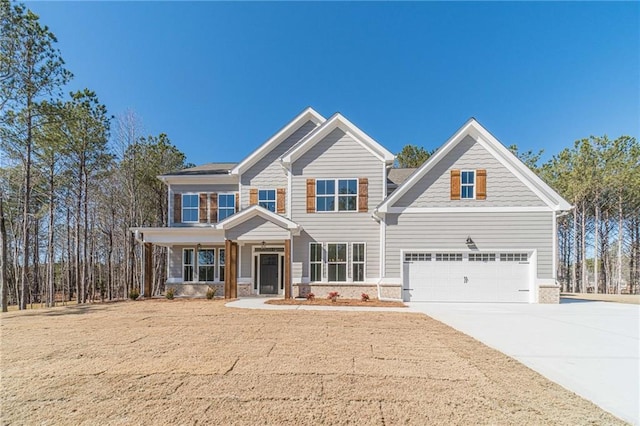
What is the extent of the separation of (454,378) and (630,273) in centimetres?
3392

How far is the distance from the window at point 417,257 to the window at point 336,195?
317 centimetres

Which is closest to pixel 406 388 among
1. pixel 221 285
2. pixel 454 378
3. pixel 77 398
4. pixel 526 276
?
pixel 454 378

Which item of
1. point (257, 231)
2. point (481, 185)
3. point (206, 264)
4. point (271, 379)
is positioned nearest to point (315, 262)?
point (257, 231)

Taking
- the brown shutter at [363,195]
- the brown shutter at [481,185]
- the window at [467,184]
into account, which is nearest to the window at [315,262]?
the brown shutter at [363,195]

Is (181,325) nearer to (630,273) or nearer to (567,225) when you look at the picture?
(567,225)

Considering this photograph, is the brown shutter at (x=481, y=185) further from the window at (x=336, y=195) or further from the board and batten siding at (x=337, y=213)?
the window at (x=336, y=195)

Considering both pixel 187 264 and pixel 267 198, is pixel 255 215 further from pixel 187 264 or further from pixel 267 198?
pixel 187 264

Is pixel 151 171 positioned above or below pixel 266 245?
above

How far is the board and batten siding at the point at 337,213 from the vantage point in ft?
44.5

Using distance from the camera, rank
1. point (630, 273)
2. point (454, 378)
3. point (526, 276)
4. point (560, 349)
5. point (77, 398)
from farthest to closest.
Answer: point (630, 273) < point (526, 276) < point (560, 349) < point (454, 378) < point (77, 398)

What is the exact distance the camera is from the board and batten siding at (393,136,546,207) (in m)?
12.6

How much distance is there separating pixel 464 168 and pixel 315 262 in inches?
305

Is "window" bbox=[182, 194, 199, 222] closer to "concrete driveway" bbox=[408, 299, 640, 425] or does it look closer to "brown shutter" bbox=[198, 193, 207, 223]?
"brown shutter" bbox=[198, 193, 207, 223]

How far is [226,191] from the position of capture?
16047 mm
